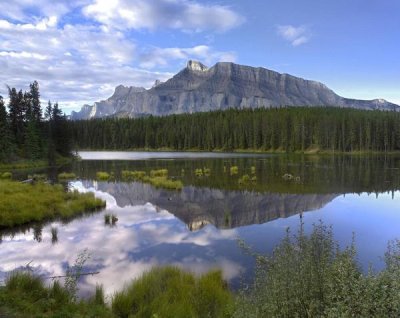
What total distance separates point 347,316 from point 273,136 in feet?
518

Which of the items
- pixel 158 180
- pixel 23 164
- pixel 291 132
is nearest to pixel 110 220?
pixel 158 180

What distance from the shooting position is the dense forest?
75.1m

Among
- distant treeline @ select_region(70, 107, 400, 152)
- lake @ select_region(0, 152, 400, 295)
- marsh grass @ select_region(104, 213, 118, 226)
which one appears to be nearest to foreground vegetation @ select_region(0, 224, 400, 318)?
lake @ select_region(0, 152, 400, 295)

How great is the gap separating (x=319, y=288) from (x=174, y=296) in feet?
17.7

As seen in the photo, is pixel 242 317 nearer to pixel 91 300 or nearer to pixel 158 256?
pixel 91 300

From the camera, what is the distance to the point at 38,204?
28.2 metres

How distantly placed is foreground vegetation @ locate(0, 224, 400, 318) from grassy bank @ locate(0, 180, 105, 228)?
14.4 m

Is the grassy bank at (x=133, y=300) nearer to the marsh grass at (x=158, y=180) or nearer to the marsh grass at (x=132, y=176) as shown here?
the marsh grass at (x=158, y=180)

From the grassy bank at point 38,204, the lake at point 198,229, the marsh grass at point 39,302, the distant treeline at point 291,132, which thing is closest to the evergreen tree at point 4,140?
the lake at point 198,229

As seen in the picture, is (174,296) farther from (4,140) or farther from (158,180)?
(4,140)

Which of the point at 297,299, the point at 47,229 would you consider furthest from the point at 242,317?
the point at 47,229

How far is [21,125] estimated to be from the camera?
91.4 m

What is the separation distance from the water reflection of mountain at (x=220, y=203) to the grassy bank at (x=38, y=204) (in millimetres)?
4110

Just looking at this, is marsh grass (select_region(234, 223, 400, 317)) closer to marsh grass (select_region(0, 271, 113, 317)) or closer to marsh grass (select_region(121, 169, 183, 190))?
marsh grass (select_region(0, 271, 113, 317))
